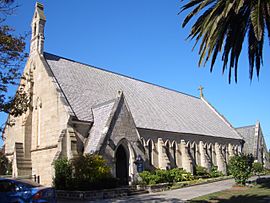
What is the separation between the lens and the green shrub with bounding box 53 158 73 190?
22188mm

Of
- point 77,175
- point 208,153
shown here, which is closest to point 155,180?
point 77,175

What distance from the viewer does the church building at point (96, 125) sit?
25656mm

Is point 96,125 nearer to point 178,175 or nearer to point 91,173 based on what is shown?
point 91,173

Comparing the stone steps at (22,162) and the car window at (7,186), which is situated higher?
the stone steps at (22,162)

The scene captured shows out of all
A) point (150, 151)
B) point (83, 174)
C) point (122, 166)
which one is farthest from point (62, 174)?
point (150, 151)

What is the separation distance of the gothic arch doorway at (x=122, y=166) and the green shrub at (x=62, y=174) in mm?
5290

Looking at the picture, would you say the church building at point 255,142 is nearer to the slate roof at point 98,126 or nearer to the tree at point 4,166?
the slate roof at point 98,126

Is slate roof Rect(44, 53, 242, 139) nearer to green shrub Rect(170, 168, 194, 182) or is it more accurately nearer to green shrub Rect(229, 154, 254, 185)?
green shrub Rect(170, 168, 194, 182)

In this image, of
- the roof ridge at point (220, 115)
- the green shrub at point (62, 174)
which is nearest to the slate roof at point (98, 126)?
the green shrub at point (62, 174)

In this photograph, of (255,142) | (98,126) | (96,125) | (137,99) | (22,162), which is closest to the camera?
(98,126)

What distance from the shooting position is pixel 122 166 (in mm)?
26969

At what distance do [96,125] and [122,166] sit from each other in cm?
426

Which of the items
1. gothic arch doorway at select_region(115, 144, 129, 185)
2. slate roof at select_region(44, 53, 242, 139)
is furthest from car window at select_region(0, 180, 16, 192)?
gothic arch doorway at select_region(115, 144, 129, 185)

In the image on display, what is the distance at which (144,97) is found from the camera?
38969 millimetres
